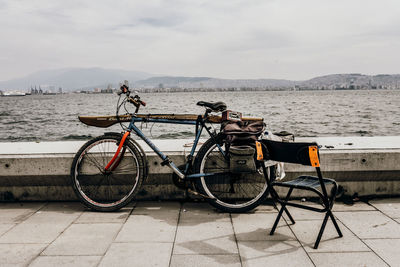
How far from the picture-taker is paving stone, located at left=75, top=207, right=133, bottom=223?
15.2 ft

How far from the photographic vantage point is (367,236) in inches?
158

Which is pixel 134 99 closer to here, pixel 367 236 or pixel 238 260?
pixel 238 260

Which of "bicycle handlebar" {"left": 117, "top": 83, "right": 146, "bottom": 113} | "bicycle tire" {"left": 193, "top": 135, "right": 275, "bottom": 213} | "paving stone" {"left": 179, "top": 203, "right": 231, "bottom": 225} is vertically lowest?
"paving stone" {"left": 179, "top": 203, "right": 231, "bottom": 225}

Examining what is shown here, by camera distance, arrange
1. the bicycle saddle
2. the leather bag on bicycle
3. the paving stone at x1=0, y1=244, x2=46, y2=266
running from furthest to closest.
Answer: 1. the bicycle saddle
2. the leather bag on bicycle
3. the paving stone at x1=0, y1=244, x2=46, y2=266

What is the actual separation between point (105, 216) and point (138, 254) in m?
1.30

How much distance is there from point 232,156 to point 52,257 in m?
2.21

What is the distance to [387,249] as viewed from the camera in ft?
12.0

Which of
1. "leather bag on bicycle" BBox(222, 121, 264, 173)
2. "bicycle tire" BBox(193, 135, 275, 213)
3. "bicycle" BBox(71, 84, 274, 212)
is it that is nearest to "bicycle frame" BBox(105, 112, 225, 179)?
"bicycle" BBox(71, 84, 274, 212)

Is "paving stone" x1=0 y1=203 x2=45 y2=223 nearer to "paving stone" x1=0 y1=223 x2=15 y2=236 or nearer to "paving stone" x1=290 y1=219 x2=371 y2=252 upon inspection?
"paving stone" x1=0 y1=223 x2=15 y2=236

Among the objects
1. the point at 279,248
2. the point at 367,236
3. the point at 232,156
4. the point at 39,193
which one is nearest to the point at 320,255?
the point at 279,248

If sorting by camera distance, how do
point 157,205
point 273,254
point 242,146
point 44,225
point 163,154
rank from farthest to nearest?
1. point 157,205
2. point 163,154
3. point 242,146
4. point 44,225
5. point 273,254

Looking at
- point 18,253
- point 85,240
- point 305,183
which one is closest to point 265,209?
point 305,183

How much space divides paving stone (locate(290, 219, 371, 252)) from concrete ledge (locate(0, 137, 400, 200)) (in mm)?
1030

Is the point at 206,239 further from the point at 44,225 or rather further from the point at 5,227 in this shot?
the point at 5,227
